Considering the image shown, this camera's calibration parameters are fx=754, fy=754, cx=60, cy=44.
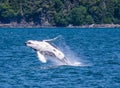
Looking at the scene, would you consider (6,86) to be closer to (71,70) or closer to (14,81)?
(14,81)

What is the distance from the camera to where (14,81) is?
4766 centimetres

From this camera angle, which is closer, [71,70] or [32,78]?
[32,78]

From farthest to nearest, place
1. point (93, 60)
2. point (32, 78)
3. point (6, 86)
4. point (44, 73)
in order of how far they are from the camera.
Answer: point (93, 60) < point (44, 73) < point (32, 78) < point (6, 86)

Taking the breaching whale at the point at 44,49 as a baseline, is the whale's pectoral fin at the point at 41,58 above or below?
below

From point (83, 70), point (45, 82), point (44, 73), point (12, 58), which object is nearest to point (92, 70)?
point (83, 70)

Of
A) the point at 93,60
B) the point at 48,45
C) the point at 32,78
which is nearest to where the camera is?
the point at 32,78

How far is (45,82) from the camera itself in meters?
47.5

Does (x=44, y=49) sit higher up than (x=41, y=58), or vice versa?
(x=44, y=49)

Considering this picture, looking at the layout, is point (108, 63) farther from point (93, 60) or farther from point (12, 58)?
point (12, 58)

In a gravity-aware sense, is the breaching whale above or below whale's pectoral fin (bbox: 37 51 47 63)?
above

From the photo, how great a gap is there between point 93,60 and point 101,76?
1502 centimetres

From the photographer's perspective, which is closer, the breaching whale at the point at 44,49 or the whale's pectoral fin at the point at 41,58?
the whale's pectoral fin at the point at 41,58

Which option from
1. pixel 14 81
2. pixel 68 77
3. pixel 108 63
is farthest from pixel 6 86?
pixel 108 63

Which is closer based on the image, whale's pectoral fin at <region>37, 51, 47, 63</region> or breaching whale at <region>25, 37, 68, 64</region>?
whale's pectoral fin at <region>37, 51, 47, 63</region>
